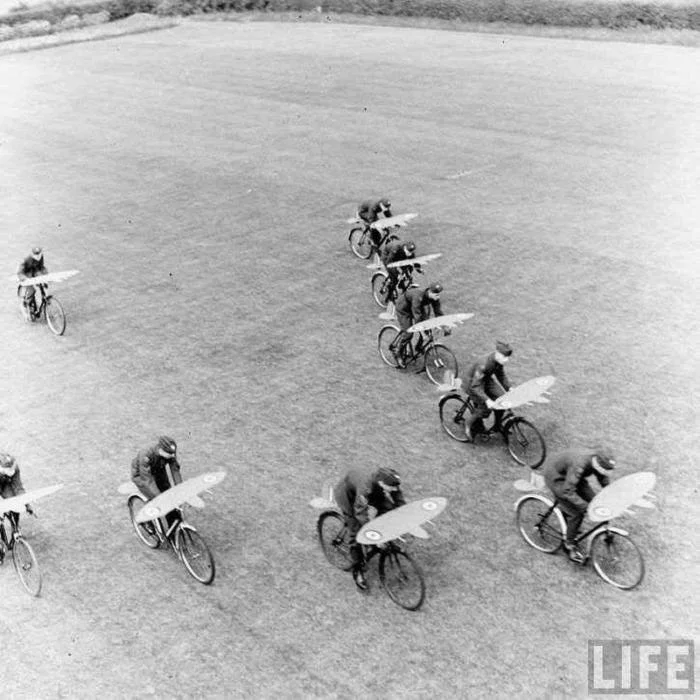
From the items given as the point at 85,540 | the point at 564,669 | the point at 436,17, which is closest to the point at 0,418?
the point at 85,540

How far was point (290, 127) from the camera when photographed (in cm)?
3209

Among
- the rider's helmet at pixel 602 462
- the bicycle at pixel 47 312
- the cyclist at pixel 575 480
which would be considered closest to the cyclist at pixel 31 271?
the bicycle at pixel 47 312

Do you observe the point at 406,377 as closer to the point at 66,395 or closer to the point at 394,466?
the point at 394,466

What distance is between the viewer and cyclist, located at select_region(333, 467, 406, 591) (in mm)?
10141

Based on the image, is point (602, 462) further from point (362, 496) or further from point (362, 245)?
point (362, 245)

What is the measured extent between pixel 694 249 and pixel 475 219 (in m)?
5.51

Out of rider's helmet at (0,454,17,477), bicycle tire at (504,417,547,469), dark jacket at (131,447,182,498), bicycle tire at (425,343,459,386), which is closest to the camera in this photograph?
dark jacket at (131,447,182,498)

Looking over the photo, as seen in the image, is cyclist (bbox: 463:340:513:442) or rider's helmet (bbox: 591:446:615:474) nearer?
rider's helmet (bbox: 591:446:615:474)

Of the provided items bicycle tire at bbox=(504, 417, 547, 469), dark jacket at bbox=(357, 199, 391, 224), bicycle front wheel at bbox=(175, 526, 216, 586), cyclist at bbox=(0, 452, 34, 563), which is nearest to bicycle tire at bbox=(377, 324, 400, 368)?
bicycle tire at bbox=(504, 417, 547, 469)

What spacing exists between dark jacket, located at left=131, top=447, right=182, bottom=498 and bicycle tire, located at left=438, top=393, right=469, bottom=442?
445 centimetres

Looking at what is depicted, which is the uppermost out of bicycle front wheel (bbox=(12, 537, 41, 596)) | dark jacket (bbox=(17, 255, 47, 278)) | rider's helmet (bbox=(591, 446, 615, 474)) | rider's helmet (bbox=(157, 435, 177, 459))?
rider's helmet (bbox=(591, 446, 615, 474))

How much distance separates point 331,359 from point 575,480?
7.00 meters

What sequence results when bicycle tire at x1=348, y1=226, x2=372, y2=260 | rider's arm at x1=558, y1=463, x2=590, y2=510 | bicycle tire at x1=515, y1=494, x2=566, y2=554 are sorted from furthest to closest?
bicycle tire at x1=348, y1=226, x2=372, y2=260 < bicycle tire at x1=515, y1=494, x2=566, y2=554 < rider's arm at x1=558, y1=463, x2=590, y2=510

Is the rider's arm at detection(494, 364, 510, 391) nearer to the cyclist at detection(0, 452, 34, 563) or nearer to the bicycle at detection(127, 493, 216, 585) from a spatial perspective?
the bicycle at detection(127, 493, 216, 585)
